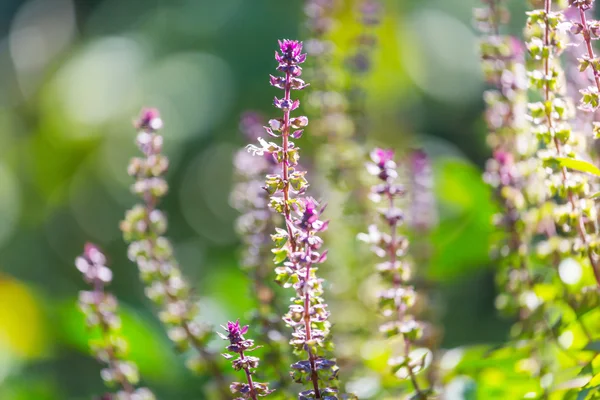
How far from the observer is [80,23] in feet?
11.5

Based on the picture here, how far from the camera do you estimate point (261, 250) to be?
791 millimetres

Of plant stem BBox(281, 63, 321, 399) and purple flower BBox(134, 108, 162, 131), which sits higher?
purple flower BBox(134, 108, 162, 131)

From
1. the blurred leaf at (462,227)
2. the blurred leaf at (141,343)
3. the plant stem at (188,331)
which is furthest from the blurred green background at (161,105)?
the plant stem at (188,331)

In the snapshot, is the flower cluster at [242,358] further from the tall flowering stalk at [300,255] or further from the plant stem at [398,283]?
the plant stem at [398,283]

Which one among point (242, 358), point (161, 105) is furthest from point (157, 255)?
point (161, 105)

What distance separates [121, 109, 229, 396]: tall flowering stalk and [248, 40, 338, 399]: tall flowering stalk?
0.61 feet

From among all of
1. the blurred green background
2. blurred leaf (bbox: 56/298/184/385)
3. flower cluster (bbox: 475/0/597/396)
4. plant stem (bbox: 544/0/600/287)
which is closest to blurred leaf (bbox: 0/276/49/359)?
the blurred green background

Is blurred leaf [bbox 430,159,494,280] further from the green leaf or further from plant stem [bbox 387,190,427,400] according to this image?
the green leaf

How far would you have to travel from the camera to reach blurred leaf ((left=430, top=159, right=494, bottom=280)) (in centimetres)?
112

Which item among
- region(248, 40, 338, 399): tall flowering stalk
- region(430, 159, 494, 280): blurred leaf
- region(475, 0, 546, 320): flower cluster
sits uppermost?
region(430, 159, 494, 280): blurred leaf

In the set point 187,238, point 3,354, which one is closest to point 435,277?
point 3,354

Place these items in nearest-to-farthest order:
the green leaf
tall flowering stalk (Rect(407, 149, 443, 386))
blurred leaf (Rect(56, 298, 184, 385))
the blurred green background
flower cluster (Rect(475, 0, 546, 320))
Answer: the green leaf
flower cluster (Rect(475, 0, 546, 320))
tall flowering stalk (Rect(407, 149, 443, 386))
blurred leaf (Rect(56, 298, 184, 385))
the blurred green background

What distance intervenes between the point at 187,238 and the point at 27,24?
1.60 metres

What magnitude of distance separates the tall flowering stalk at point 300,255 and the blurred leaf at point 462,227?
566mm
